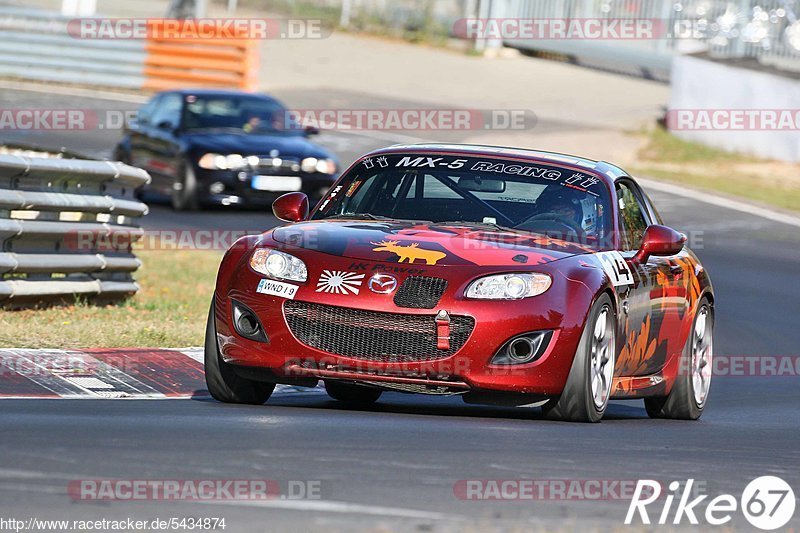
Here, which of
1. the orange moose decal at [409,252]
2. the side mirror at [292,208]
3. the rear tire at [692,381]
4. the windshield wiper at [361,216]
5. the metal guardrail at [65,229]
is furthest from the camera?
the metal guardrail at [65,229]

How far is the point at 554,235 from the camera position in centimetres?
880

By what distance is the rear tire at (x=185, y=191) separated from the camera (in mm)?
20344

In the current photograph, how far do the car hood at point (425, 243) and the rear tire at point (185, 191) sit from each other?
1176cm

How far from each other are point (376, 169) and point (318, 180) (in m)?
11.2

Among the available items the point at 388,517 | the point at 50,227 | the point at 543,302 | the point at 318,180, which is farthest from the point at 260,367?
the point at 318,180

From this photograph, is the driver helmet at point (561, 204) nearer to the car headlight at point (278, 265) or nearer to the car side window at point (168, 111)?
the car headlight at point (278, 265)

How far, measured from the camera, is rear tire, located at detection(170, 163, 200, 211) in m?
20.3

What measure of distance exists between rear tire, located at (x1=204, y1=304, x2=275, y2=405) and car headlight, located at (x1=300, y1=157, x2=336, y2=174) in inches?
477

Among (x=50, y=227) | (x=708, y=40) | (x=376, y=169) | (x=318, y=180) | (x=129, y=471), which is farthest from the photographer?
(x=708, y=40)

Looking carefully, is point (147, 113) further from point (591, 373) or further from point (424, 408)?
point (591, 373)

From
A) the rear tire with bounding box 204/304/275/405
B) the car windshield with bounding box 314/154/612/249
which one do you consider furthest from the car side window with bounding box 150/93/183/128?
the rear tire with bounding box 204/304/275/405

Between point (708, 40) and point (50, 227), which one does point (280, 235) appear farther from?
point (708, 40)

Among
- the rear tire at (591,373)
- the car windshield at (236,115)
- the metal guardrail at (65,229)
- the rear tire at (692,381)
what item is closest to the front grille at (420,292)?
the rear tire at (591,373)

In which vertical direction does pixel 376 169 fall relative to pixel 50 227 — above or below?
above
